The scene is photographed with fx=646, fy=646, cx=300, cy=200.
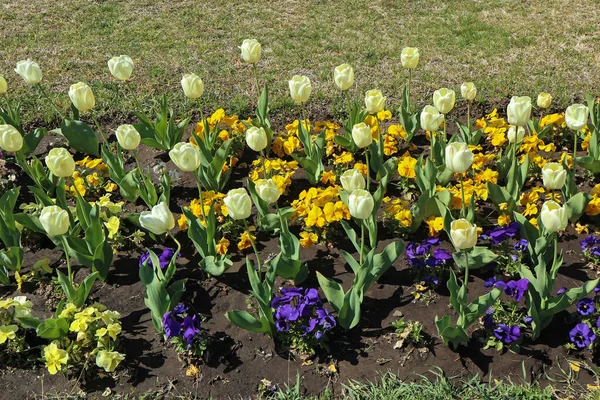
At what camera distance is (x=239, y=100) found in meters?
5.26

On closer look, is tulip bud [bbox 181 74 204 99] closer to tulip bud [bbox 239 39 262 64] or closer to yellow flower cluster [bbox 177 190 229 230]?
tulip bud [bbox 239 39 262 64]

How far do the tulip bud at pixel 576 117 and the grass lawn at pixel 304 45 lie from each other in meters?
1.85

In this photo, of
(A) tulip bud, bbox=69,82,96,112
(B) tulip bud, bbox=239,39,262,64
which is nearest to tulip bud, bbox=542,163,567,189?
(B) tulip bud, bbox=239,39,262,64

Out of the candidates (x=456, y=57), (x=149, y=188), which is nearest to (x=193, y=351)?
(x=149, y=188)

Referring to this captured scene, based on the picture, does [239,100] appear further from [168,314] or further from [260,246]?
[168,314]

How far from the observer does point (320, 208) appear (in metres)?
3.53

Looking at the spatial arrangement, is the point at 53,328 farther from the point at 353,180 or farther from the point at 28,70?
the point at 28,70

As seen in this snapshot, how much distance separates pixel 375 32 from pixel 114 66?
3438mm

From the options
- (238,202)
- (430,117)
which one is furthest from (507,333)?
(238,202)

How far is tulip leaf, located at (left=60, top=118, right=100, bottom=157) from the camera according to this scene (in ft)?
13.7

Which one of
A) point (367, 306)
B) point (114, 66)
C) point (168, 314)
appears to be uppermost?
point (114, 66)

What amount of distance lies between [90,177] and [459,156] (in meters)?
2.37

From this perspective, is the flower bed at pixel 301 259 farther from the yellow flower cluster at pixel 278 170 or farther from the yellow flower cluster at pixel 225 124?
the yellow flower cluster at pixel 225 124

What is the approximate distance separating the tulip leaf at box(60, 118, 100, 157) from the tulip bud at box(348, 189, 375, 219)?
2.15 metres
